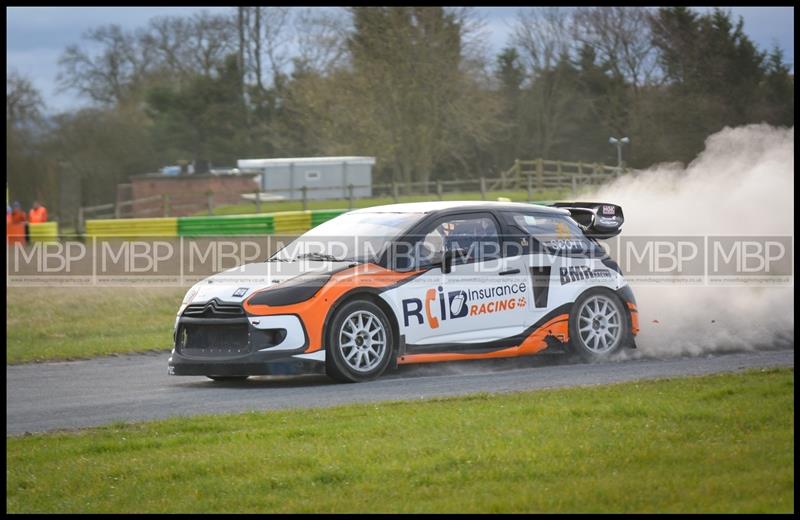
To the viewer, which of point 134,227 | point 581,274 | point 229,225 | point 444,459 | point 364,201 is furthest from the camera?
point 364,201

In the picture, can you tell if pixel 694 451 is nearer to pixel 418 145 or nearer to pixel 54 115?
pixel 418 145

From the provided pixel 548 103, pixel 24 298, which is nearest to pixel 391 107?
pixel 548 103

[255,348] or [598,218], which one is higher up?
[598,218]

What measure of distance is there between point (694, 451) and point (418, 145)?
46313 mm

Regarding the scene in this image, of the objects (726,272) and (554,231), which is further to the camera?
(726,272)

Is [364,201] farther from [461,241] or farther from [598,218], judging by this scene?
[461,241]

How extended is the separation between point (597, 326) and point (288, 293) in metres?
3.27

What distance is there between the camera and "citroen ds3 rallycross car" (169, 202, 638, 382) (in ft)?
34.4

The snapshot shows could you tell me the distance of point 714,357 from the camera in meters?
12.0

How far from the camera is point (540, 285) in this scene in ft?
38.3

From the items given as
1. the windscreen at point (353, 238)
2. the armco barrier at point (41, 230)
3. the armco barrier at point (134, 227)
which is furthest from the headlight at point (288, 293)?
the armco barrier at point (41, 230)

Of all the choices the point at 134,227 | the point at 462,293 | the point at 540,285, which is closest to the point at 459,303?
the point at 462,293

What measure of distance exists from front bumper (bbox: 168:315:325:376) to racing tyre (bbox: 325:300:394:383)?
0.14 metres

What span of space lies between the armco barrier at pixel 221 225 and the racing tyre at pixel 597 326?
19951mm
